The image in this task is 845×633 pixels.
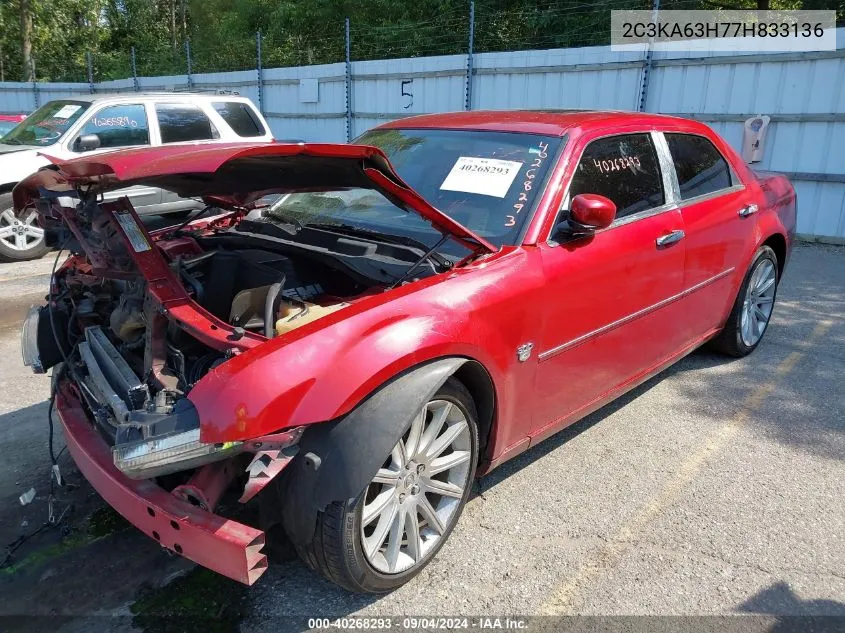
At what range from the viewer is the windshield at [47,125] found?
25.2 ft

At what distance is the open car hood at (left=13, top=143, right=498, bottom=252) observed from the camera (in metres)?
2.22

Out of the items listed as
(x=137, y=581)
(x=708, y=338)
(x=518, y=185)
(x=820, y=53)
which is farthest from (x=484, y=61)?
(x=137, y=581)

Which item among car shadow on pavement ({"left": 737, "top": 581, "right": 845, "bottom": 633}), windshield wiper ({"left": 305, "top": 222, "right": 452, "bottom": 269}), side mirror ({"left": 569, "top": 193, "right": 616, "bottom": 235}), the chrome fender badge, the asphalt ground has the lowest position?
the asphalt ground

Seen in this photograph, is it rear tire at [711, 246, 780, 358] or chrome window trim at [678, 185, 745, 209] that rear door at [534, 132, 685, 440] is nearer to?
chrome window trim at [678, 185, 745, 209]

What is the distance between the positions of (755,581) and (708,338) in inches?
82.1

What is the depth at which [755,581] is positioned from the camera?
2602 mm

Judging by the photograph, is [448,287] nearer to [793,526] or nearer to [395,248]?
[395,248]

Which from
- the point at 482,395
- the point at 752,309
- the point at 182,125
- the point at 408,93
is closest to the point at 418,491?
the point at 482,395

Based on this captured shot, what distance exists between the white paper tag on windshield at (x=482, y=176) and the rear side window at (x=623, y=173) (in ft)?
1.00

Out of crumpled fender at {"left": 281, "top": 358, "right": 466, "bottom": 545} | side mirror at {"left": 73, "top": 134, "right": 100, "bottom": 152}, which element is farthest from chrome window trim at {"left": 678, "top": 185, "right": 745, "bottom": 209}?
side mirror at {"left": 73, "top": 134, "right": 100, "bottom": 152}

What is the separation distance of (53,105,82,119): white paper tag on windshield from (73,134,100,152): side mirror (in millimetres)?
598

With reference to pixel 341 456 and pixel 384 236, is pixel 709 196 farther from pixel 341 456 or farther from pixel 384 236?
pixel 341 456

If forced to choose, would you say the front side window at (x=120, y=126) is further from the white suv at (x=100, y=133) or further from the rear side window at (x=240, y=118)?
Answer: the rear side window at (x=240, y=118)

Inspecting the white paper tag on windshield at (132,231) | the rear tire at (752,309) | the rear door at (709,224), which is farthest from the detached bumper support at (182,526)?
the rear tire at (752,309)
